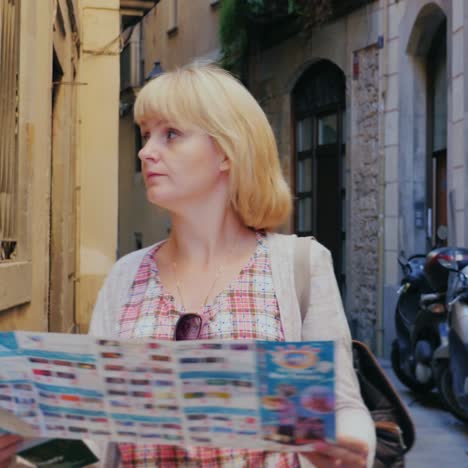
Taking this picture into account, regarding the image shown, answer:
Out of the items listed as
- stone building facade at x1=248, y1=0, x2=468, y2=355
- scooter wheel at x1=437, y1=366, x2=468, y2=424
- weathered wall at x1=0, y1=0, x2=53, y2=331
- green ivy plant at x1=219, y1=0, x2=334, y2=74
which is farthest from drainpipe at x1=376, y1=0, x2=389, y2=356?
weathered wall at x1=0, y1=0, x2=53, y2=331

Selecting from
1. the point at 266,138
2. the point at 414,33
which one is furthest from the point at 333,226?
the point at 266,138

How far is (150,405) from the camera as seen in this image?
5.83ft

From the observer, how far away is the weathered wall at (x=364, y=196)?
12883mm

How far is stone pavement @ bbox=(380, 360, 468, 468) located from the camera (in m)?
6.18

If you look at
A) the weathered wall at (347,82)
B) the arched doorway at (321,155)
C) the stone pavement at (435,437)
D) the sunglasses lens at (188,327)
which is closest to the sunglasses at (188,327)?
the sunglasses lens at (188,327)

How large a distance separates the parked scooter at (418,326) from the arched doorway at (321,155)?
17.1 ft

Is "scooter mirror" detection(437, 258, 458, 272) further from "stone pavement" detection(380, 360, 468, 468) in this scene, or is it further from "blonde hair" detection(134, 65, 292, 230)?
"blonde hair" detection(134, 65, 292, 230)

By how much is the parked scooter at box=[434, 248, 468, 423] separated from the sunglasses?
4.71m

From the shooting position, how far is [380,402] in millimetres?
2162

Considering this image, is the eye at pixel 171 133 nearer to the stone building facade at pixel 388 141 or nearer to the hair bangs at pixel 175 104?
the hair bangs at pixel 175 104

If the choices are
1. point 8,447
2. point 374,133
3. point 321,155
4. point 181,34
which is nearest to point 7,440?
point 8,447

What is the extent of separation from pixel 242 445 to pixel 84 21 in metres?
9.87

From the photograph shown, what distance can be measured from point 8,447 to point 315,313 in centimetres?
64

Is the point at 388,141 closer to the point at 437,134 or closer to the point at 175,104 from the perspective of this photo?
the point at 437,134
